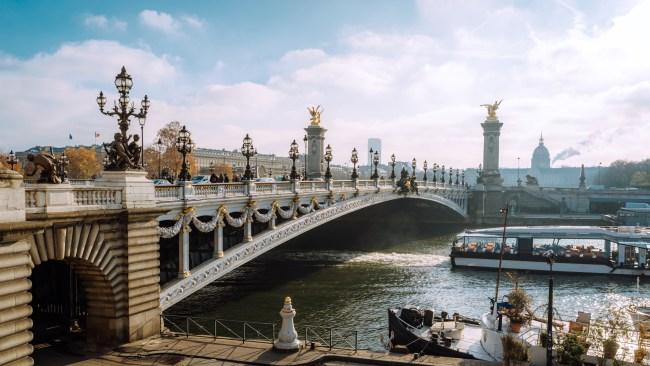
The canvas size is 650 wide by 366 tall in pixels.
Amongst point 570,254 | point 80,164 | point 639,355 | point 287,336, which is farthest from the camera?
point 80,164

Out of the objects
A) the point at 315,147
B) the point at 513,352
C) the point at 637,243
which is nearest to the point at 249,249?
the point at 513,352

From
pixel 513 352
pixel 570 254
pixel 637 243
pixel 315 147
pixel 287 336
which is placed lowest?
pixel 570 254

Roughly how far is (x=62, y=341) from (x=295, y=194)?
17.6 meters

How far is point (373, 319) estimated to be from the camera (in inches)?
1208

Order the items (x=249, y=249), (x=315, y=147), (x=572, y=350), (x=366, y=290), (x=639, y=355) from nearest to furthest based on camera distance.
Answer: (x=639, y=355)
(x=572, y=350)
(x=249, y=249)
(x=366, y=290)
(x=315, y=147)

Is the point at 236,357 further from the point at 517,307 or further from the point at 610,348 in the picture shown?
the point at 610,348

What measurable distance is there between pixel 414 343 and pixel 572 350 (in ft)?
23.4

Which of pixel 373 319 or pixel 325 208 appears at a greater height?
pixel 325 208

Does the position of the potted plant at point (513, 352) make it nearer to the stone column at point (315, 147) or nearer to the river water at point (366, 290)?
the river water at point (366, 290)

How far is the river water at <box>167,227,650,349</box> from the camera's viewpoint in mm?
31562

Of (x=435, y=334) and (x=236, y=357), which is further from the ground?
(x=236, y=357)

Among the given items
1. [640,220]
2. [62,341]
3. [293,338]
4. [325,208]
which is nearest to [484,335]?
[293,338]

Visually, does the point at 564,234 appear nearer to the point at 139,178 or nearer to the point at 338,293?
the point at 338,293

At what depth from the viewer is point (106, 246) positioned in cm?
1823
